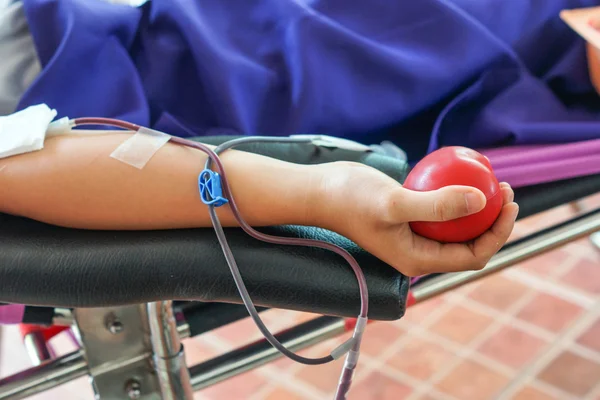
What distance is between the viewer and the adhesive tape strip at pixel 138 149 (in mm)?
638

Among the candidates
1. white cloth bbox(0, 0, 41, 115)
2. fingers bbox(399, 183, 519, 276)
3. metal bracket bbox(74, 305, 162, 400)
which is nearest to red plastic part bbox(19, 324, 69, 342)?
metal bracket bbox(74, 305, 162, 400)

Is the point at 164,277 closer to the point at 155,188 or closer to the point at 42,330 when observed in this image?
the point at 155,188

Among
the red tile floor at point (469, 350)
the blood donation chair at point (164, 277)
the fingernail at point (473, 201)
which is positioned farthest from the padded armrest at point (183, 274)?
the red tile floor at point (469, 350)

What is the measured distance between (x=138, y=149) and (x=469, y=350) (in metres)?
1.02

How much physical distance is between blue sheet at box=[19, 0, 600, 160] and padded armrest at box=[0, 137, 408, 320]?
0.27 metres

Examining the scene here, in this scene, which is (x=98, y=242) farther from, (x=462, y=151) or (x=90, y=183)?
(x=462, y=151)

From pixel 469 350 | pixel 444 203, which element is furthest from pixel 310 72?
pixel 469 350

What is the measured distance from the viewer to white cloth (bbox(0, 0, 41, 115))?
2.70 ft

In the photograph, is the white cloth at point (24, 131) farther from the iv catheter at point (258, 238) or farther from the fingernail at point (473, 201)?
the fingernail at point (473, 201)

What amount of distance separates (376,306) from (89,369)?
14.5 inches

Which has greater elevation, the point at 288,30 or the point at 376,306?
the point at 288,30

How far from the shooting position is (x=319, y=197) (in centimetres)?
62

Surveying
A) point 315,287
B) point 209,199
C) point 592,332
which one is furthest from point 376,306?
point 592,332

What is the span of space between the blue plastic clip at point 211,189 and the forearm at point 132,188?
0.03 meters
